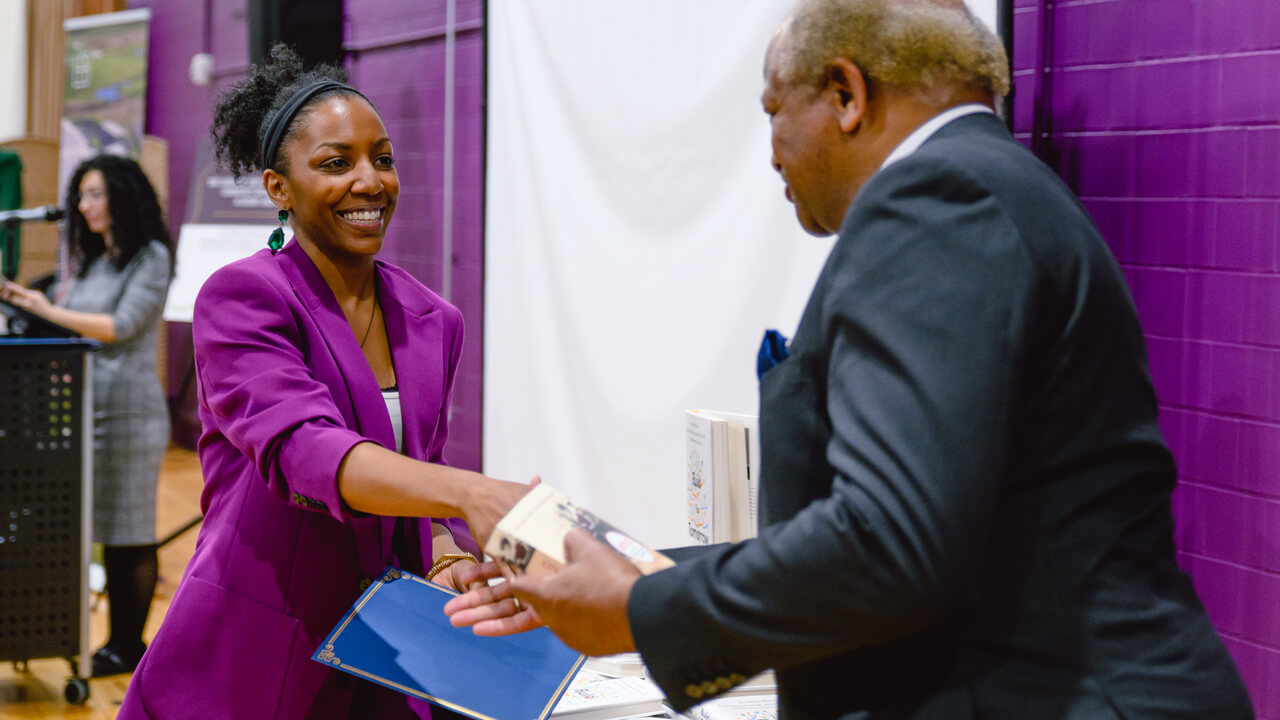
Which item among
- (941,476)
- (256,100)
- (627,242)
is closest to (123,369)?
(627,242)

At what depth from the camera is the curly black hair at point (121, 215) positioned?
4.16 meters

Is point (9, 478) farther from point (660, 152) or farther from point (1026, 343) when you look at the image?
point (1026, 343)

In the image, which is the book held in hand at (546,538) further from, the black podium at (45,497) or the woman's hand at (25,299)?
the woman's hand at (25,299)

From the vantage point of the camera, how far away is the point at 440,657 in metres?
1.35

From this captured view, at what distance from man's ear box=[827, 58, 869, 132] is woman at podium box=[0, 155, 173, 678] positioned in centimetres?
362

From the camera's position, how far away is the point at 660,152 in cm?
296

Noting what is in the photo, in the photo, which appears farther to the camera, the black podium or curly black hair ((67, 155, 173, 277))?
curly black hair ((67, 155, 173, 277))

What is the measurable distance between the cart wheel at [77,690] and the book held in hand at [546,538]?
3.15 meters

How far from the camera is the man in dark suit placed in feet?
2.54

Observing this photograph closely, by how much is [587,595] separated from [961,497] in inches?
12.4

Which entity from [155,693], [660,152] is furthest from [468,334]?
[155,693]

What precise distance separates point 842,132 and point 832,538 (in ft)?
1.16

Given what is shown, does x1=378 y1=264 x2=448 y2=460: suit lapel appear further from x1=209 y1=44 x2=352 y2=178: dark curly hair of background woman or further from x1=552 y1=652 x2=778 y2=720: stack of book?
x1=552 y1=652 x2=778 y2=720: stack of book

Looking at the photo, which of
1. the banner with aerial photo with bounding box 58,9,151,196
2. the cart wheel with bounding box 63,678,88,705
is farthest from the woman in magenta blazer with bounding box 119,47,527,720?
the banner with aerial photo with bounding box 58,9,151,196
